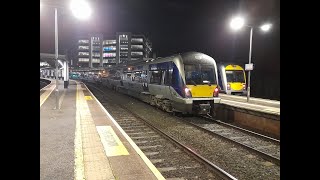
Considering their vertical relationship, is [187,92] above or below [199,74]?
below

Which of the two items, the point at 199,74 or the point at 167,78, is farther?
the point at 167,78

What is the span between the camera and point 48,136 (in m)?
9.86

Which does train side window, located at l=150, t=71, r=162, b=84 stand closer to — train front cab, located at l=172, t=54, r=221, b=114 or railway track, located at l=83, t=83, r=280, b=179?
train front cab, located at l=172, t=54, r=221, b=114

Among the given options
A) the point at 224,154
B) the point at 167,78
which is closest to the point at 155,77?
the point at 167,78

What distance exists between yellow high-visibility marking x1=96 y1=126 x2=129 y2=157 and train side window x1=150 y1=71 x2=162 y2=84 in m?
6.65

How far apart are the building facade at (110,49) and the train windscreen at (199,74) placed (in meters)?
132

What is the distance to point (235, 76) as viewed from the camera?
26781 mm

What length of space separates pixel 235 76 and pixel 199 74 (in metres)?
12.5

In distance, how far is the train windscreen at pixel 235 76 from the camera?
2658 centimetres

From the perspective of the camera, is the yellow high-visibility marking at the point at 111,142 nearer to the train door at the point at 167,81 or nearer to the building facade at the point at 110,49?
the train door at the point at 167,81

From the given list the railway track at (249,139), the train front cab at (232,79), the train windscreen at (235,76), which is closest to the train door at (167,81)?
the railway track at (249,139)

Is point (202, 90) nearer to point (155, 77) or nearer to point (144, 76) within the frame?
point (155, 77)
